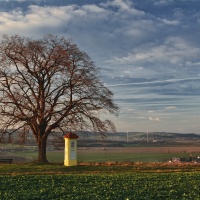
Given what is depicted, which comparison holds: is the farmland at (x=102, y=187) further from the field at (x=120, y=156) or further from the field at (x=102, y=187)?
the field at (x=120, y=156)

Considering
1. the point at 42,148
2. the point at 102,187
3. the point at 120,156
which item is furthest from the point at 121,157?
the point at 102,187

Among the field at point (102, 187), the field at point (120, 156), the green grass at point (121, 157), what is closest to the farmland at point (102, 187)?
the field at point (102, 187)

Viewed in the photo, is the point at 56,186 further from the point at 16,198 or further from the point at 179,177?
the point at 179,177

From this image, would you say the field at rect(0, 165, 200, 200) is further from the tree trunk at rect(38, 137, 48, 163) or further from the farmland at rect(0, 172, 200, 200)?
the tree trunk at rect(38, 137, 48, 163)

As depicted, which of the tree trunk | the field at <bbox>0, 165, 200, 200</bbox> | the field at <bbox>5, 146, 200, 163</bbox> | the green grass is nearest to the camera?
the field at <bbox>0, 165, 200, 200</bbox>

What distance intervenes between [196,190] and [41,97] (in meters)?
23.2

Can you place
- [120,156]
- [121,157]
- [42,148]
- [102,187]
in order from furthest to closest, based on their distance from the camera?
[120,156]
[121,157]
[42,148]
[102,187]

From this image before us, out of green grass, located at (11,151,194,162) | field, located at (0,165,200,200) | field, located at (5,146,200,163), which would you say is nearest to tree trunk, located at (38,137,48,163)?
field, located at (0,165,200,200)

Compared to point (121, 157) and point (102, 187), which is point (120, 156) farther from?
point (102, 187)

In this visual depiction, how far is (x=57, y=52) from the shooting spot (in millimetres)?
39375

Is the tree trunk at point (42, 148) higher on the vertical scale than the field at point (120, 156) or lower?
higher

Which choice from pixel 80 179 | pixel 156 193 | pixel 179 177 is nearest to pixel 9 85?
pixel 80 179

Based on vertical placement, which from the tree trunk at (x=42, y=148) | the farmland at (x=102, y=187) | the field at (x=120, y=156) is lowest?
the field at (x=120, y=156)

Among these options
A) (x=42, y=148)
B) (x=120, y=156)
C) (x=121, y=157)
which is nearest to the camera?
(x=42, y=148)
